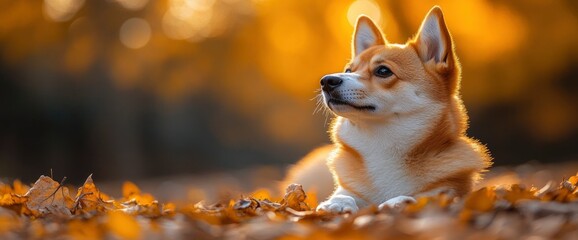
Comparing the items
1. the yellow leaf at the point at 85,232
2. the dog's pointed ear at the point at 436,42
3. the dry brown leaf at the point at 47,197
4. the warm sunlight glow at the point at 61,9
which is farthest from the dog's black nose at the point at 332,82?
the warm sunlight glow at the point at 61,9

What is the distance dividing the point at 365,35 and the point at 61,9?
11254 millimetres

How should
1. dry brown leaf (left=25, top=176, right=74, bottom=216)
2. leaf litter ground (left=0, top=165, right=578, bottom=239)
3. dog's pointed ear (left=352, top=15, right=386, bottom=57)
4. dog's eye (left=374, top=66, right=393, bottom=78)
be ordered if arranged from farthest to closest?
dog's pointed ear (left=352, top=15, right=386, bottom=57)
dog's eye (left=374, top=66, right=393, bottom=78)
dry brown leaf (left=25, top=176, right=74, bottom=216)
leaf litter ground (left=0, top=165, right=578, bottom=239)

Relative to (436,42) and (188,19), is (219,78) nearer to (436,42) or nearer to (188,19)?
(188,19)

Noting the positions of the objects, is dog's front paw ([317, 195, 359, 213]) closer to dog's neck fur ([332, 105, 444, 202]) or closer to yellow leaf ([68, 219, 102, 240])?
dog's neck fur ([332, 105, 444, 202])

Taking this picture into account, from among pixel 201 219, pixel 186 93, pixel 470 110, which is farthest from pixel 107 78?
pixel 201 219

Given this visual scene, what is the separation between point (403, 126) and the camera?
407 centimetres

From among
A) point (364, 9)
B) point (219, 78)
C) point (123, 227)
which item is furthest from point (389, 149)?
point (219, 78)

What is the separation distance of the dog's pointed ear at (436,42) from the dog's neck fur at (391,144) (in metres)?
0.36

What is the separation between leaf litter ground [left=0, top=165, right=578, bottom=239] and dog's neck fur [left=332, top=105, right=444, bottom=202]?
59 cm

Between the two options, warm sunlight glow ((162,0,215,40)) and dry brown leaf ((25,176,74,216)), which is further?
warm sunlight glow ((162,0,215,40))

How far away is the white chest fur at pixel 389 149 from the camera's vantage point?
393 centimetres

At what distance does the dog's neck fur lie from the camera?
3.94 meters

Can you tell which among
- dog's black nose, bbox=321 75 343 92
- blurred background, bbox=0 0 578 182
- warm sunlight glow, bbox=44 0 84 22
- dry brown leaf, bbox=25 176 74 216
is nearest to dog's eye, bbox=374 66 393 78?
dog's black nose, bbox=321 75 343 92

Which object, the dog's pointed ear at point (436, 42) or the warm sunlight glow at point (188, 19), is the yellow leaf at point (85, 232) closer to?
the dog's pointed ear at point (436, 42)
